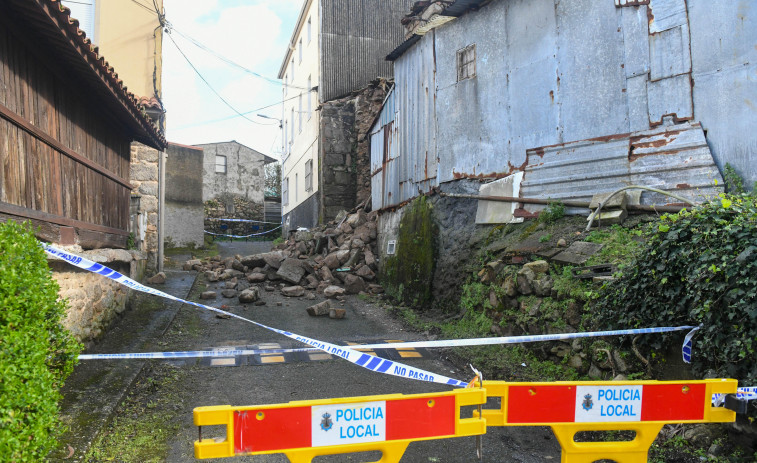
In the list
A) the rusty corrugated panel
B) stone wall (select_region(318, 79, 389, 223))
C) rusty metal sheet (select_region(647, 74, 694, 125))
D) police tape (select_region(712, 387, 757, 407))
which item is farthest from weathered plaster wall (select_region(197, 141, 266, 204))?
police tape (select_region(712, 387, 757, 407))

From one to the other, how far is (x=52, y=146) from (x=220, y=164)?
2456 cm

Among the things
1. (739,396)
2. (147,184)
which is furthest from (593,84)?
(147,184)

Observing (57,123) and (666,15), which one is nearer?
(57,123)

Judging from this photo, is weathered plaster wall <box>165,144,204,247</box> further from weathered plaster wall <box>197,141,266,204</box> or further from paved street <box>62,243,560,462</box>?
weathered plaster wall <box>197,141,266,204</box>

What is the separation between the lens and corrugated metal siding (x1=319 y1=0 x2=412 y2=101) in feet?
58.1

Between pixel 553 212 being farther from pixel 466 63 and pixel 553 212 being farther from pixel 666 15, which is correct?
pixel 466 63

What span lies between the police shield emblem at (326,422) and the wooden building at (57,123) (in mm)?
3893

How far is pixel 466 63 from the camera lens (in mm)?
9156

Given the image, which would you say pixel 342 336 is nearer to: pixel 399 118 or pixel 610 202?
pixel 610 202

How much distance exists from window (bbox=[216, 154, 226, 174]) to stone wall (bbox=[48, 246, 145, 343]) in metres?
21.8

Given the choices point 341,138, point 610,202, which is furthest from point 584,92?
point 341,138

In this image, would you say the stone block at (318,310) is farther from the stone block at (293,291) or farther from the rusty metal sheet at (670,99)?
the rusty metal sheet at (670,99)

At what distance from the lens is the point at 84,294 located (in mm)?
6156

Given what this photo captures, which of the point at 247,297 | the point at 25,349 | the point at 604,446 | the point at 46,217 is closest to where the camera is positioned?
the point at 604,446
